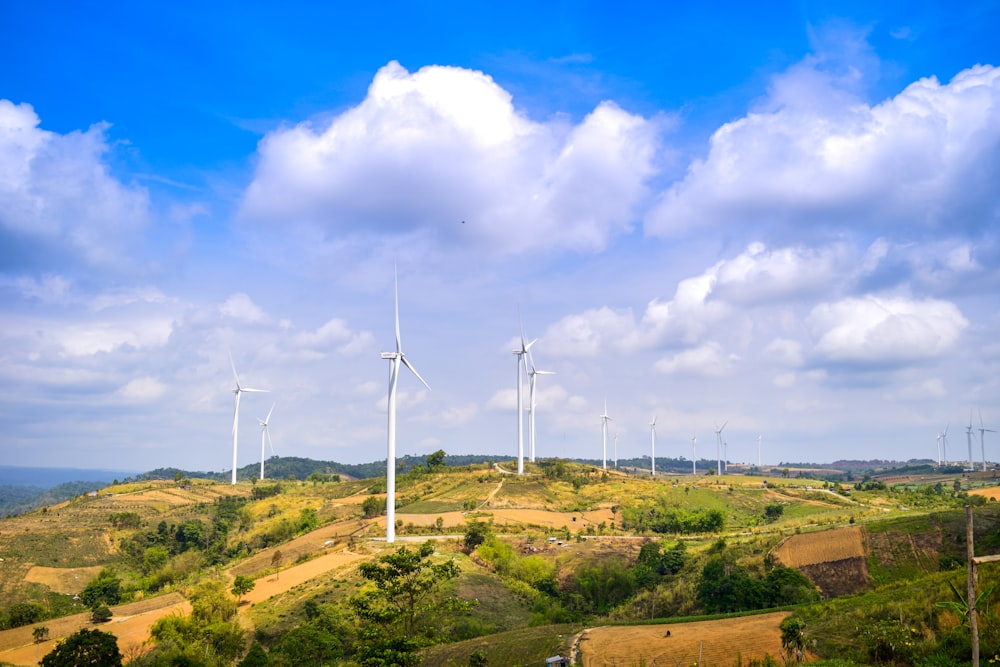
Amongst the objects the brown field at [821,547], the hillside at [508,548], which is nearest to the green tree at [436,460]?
the hillside at [508,548]

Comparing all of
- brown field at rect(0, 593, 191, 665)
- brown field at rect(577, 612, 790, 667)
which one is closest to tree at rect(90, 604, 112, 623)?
brown field at rect(0, 593, 191, 665)

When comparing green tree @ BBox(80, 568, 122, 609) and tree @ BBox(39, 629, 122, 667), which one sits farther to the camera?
green tree @ BBox(80, 568, 122, 609)

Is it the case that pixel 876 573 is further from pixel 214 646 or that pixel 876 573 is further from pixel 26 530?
pixel 26 530

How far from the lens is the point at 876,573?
63125 millimetres

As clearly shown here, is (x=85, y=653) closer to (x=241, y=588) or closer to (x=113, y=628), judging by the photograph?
(x=113, y=628)

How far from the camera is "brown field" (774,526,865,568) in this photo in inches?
2655

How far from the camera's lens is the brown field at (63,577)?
106 metres

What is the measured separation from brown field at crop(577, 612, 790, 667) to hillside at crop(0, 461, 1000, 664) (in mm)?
511

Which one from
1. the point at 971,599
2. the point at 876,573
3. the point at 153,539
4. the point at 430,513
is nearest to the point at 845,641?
the point at 971,599

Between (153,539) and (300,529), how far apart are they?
94.0ft

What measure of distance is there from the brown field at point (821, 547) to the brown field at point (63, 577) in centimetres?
9698

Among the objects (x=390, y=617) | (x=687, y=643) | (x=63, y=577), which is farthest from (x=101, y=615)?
(x=687, y=643)

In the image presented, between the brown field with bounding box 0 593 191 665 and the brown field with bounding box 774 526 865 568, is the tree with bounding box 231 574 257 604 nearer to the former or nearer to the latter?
the brown field with bounding box 0 593 191 665

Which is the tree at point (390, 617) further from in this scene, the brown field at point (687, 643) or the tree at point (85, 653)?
the tree at point (85, 653)
